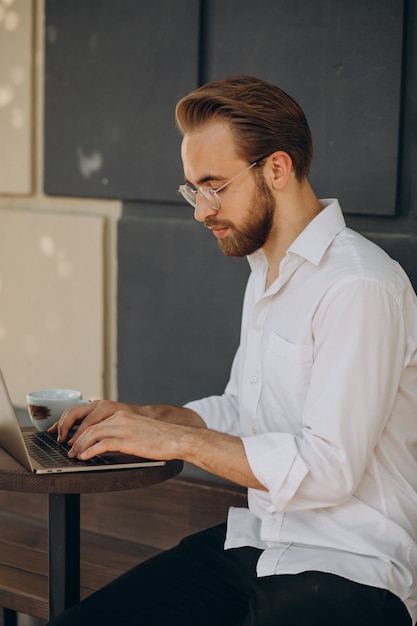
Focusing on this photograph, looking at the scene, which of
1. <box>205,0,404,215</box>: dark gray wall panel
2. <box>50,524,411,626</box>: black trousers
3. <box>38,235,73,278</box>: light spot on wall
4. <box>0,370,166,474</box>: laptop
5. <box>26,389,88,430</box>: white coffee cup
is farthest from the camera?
<box>38,235,73,278</box>: light spot on wall

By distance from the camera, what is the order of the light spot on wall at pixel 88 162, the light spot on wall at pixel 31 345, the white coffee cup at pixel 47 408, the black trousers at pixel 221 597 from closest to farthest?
the black trousers at pixel 221 597 < the white coffee cup at pixel 47 408 < the light spot on wall at pixel 88 162 < the light spot on wall at pixel 31 345

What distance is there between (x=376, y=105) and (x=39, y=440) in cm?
133

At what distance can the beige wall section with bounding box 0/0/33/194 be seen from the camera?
372 cm

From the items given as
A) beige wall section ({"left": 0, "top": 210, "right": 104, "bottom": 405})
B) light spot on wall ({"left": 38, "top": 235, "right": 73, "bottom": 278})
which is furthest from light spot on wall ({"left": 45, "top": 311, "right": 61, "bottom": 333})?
light spot on wall ({"left": 38, "top": 235, "right": 73, "bottom": 278})

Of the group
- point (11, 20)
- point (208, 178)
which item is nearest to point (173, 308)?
point (208, 178)

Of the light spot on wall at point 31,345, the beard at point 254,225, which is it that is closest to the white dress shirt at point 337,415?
the beard at point 254,225

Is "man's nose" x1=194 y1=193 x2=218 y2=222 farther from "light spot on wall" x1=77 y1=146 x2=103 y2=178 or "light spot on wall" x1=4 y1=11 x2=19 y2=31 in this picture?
"light spot on wall" x1=4 y1=11 x2=19 y2=31

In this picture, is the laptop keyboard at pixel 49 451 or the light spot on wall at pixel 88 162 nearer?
the laptop keyboard at pixel 49 451

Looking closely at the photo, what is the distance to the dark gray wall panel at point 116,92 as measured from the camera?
3.33m

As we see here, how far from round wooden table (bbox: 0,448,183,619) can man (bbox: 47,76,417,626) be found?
0.22 ft

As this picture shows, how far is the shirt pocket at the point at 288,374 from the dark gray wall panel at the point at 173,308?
34.2 inches

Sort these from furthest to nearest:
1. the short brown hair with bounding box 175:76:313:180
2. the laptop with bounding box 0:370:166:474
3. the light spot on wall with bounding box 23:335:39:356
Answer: the light spot on wall with bounding box 23:335:39:356 → the short brown hair with bounding box 175:76:313:180 → the laptop with bounding box 0:370:166:474

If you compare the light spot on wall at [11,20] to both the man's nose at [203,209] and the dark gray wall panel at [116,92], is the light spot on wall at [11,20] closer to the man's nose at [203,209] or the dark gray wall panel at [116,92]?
the dark gray wall panel at [116,92]

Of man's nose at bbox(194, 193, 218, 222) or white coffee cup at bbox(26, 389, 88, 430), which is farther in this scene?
white coffee cup at bbox(26, 389, 88, 430)
